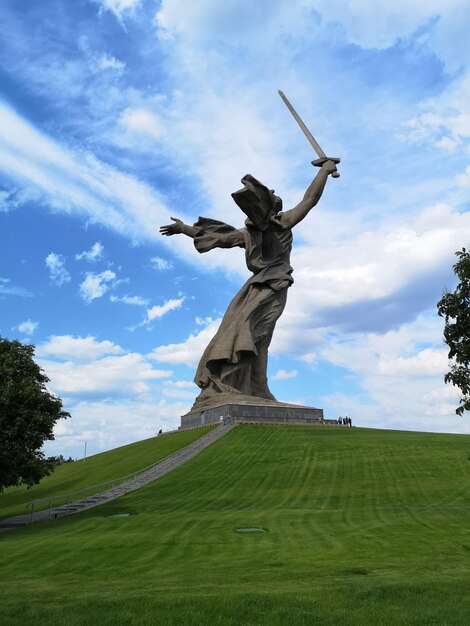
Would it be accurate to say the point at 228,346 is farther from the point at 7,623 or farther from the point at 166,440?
the point at 7,623

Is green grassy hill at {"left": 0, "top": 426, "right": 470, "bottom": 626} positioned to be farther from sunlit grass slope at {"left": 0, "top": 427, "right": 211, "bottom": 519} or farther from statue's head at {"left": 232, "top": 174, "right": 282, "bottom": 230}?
statue's head at {"left": 232, "top": 174, "right": 282, "bottom": 230}

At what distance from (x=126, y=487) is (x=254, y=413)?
18.9 m

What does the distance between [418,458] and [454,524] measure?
13829mm

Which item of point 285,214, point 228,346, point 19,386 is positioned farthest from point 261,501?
point 285,214

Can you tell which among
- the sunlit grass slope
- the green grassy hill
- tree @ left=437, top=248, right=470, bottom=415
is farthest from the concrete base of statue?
tree @ left=437, top=248, right=470, bottom=415

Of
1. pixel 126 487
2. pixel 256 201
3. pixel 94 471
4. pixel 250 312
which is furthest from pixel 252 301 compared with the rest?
pixel 126 487

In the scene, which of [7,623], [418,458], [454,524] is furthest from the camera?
[418,458]

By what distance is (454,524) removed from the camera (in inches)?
703

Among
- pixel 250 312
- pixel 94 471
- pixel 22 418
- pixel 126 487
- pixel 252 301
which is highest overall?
pixel 252 301

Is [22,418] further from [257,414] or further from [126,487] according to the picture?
[257,414]

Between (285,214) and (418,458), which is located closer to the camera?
(418,458)

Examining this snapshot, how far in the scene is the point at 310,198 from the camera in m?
49.3

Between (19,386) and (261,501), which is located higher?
(19,386)

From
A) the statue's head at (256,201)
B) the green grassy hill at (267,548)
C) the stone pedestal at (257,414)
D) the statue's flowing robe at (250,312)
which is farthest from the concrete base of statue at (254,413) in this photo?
the statue's head at (256,201)
